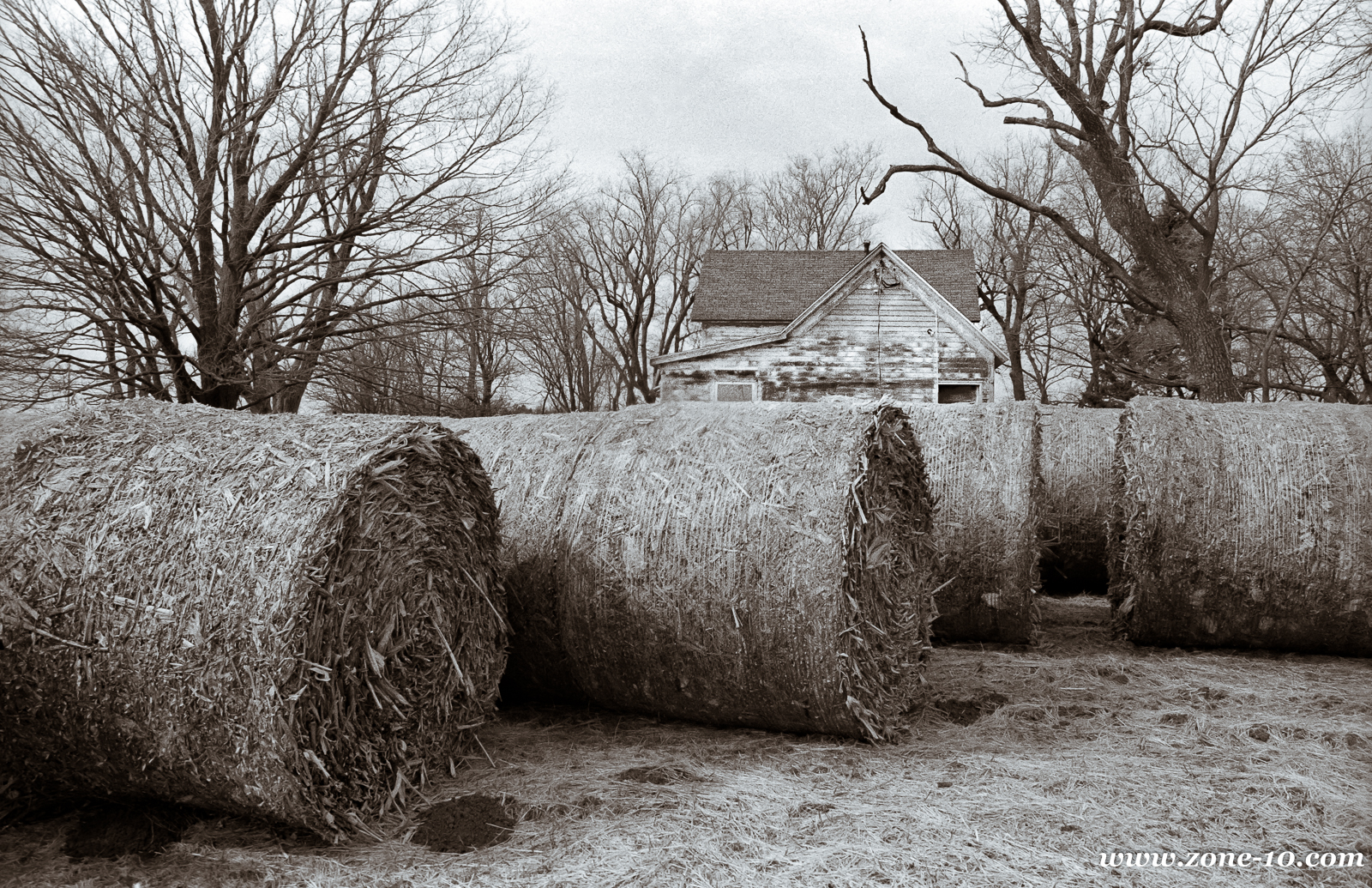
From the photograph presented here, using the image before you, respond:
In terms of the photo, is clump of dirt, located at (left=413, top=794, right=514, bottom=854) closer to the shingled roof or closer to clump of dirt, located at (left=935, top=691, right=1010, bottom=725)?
clump of dirt, located at (left=935, top=691, right=1010, bottom=725)

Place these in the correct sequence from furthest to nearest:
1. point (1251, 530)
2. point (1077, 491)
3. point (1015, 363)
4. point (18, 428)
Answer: point (1015, 363)
point (1077, 491)
point (1251, 530)
point (18, 428)

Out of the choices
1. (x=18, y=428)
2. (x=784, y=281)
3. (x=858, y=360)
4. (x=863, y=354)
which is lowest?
(x=18, y=428)

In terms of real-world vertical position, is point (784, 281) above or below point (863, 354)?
above

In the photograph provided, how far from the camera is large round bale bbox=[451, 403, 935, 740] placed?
4.01 metres

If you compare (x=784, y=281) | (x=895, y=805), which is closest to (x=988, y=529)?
(x=895, y=805)

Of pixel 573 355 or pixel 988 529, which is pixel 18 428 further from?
pixel 573 355

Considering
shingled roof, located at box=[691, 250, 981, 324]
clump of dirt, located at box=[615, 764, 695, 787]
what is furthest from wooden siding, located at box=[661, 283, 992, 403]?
clump of dirt, located at box=[615, 764, 695, 787]

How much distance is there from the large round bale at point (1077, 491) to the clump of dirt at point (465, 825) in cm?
516

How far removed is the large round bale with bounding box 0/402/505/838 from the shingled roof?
24.0 meters

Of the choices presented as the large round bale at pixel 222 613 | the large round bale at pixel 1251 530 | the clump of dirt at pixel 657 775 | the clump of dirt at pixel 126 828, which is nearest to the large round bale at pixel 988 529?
the large round bale at pixel 1251 530

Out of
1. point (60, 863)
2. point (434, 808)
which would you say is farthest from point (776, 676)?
point (60, 863)

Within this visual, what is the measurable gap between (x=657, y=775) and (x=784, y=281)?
26.0 metres

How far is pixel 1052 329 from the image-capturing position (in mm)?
36281

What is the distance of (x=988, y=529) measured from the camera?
5.93 metres
